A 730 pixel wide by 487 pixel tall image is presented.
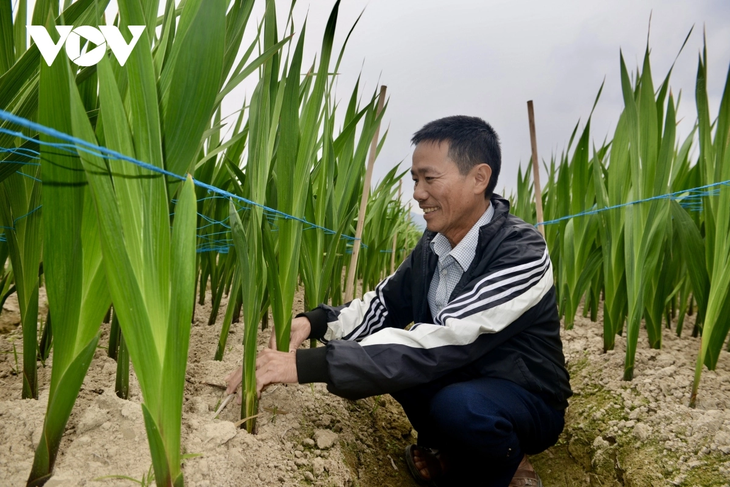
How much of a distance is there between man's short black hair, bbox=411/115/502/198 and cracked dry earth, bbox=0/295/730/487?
70 cm

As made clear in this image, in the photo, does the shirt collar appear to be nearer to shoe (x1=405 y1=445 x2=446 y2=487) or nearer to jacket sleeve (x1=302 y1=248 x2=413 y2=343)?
jacket sleeve (x1=302 y1=248 x2=413 y2=343)

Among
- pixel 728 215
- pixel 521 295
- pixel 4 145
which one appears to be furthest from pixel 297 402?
pixel 728 215

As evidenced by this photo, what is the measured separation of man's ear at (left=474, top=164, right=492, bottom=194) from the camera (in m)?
1.19

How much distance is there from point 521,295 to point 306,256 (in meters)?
0.50

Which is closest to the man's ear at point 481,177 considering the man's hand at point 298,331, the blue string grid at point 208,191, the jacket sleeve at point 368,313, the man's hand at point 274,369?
the jacket sleeve at point 368,313

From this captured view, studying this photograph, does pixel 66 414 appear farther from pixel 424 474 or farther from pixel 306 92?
pixel 424 474

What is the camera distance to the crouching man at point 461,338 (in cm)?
91

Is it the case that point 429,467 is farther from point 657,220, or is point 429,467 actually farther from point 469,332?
point 657,220

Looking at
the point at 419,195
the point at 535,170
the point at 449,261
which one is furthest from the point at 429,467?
the point at 535,170

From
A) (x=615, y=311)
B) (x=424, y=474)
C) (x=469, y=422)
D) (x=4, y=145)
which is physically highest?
(x=4, y=145)

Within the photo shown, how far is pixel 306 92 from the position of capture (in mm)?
1077

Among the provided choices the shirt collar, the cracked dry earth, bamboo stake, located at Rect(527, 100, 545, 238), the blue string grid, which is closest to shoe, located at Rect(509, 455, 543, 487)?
the cracked dry earth

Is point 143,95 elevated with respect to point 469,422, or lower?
elevated

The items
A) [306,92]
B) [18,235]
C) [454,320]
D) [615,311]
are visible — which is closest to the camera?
[18,235]
